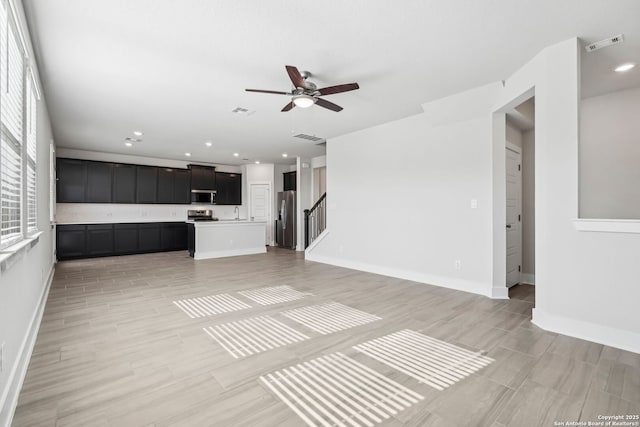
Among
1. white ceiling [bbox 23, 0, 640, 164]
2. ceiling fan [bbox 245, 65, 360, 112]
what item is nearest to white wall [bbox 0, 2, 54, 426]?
white ceiling [bbox 23, 0, 640, 164]

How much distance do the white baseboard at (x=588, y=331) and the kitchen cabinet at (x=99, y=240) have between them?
29.3 ft

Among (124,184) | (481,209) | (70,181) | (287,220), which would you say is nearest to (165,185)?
(124,184)

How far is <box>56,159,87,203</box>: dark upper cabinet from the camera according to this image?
7352 mm

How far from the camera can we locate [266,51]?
3.04m

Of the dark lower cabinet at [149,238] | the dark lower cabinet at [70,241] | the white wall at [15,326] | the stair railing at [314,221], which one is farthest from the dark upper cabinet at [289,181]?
the white wall at [15,326]

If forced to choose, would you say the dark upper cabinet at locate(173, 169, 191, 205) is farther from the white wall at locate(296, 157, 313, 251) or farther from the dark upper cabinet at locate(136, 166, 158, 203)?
the white wall at locate(296, 157, 313, 251)

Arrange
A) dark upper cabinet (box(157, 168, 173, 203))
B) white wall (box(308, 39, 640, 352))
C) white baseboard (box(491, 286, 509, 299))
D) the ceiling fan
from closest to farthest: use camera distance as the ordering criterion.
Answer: white wall (box(308, 39, 640, 352))
the ceiling fan
white baseboard (box(491, 286, 509, 299))
dark upper cabinet (box(157, 168, 173, 203))

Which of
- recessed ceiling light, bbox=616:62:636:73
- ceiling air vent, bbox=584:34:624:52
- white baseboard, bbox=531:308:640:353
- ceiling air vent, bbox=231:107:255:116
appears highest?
ceiling air vent, bbox=231:107:255:116

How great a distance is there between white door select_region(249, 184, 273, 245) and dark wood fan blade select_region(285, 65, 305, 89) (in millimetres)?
7259

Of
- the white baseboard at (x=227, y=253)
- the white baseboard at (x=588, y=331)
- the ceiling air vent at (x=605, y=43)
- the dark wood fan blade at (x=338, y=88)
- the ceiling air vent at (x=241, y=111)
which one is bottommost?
the white baseboard at (x=588, y=331)

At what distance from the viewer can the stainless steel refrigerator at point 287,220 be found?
9.34 m

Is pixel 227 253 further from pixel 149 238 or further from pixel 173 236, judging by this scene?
pixel 149 238

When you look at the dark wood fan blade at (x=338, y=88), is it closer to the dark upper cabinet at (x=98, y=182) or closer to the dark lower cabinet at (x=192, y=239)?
the dark lower cabinet at (x=192, y=239)

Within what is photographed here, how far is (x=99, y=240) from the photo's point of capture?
7.68m
